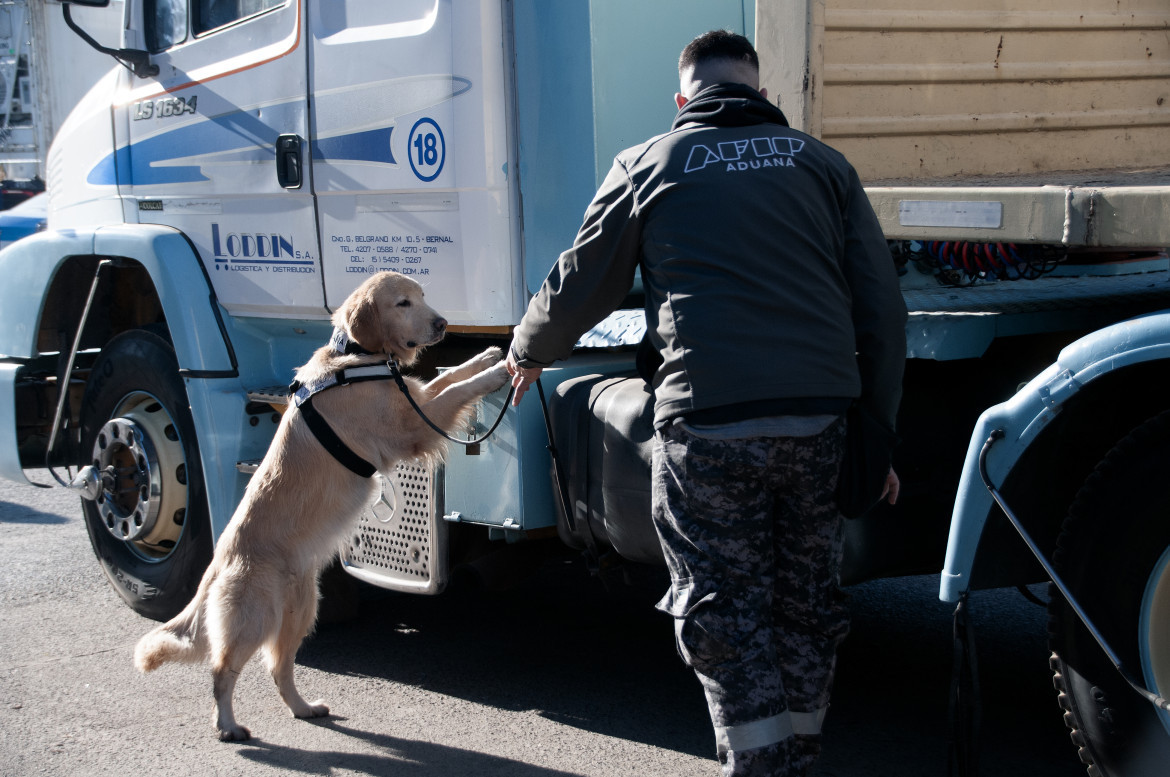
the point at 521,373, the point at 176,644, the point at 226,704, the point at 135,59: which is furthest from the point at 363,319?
the point at 135,59

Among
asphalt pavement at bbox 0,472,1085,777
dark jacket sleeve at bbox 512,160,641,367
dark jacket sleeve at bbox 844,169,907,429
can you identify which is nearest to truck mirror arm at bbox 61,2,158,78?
asphalt pavement at bbox 0,472,1085,777

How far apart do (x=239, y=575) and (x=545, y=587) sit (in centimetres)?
A: 187

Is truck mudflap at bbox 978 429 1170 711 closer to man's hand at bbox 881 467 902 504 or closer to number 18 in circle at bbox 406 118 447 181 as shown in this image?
man's hand at bbox 881 467 902 504

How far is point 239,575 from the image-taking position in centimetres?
358

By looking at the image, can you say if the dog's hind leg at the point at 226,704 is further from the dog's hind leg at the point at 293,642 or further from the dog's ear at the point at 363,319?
the dog's ear at the point at 363,319

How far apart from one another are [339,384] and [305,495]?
0.39 metres

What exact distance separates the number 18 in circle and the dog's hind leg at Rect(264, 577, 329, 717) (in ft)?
4.72

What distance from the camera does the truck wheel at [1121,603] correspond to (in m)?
2.33

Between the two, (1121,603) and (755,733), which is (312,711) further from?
(1121,603)

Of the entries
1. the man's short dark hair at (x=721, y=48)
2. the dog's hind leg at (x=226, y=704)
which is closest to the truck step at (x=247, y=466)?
the dog's hind leg at (x=226, y=704)

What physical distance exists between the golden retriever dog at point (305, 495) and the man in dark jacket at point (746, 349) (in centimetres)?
98

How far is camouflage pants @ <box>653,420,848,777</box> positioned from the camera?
254 centimetres

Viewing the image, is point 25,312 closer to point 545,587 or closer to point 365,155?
point 365,155

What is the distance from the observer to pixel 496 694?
3.93m
